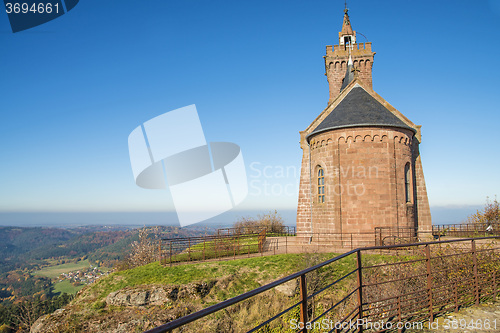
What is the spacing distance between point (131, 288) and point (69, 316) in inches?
97.5

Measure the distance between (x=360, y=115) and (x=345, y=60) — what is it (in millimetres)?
15190

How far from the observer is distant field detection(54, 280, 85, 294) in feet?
243

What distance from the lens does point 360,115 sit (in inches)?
719

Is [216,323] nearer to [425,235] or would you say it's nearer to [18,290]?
[425,235]

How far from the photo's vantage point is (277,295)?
42.1 feet

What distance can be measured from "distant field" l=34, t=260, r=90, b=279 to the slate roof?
11076 cm

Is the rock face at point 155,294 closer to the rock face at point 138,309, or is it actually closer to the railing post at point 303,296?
the rock face at point 138,309

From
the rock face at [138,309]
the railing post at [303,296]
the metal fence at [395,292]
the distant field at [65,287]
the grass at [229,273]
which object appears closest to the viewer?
the railing post at [303,296]

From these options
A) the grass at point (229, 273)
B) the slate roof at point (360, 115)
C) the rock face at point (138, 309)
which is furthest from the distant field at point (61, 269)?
the slate roof at point (360, 115)

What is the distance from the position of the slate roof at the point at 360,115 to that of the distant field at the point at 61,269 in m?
→ 111

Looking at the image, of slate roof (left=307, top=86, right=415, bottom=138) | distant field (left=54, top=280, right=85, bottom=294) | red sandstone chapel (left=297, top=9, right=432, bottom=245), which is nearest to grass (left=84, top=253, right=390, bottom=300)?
red sandstone chapel (left=297, top=9, right=432, bottom=245)

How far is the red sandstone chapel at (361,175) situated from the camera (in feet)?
57.0

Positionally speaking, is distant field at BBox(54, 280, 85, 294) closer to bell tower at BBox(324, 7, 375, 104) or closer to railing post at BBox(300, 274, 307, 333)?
bell tower at BBox(324, 7, 375, 104)

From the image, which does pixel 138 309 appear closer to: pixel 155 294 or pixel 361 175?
pixel 155 294
